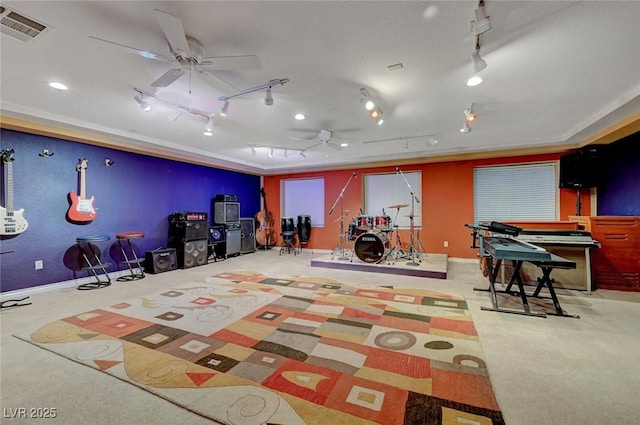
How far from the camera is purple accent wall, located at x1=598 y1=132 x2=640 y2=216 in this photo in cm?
395

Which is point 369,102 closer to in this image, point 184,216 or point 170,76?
point 170,76

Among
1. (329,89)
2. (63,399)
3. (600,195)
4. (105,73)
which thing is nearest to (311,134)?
(329,89)

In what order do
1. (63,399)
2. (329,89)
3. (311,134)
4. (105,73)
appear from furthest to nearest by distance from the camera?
(311,134) < (329,89) < (105,73) < (63,399)

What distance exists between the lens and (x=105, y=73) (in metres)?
2.56

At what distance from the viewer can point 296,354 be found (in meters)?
2.09

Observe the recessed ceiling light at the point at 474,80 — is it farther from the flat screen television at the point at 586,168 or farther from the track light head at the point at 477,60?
the flat screen television at the point at 586,168

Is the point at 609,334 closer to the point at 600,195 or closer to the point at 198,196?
the point at 600,195

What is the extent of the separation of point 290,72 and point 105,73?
1826 mm

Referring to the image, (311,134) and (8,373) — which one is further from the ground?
(311,134)

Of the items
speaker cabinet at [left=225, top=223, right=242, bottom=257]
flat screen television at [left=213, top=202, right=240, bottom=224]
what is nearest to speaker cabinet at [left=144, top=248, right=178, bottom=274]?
speaker cabinet at [left=225, top=223, right=242, bottom=257]

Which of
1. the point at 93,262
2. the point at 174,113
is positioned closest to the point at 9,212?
the point at 93,262

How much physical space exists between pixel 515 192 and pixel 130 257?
26.4 feet

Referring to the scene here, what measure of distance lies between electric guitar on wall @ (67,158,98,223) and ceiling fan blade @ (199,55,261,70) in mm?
3765

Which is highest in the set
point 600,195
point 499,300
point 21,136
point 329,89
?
A: point 329,89
